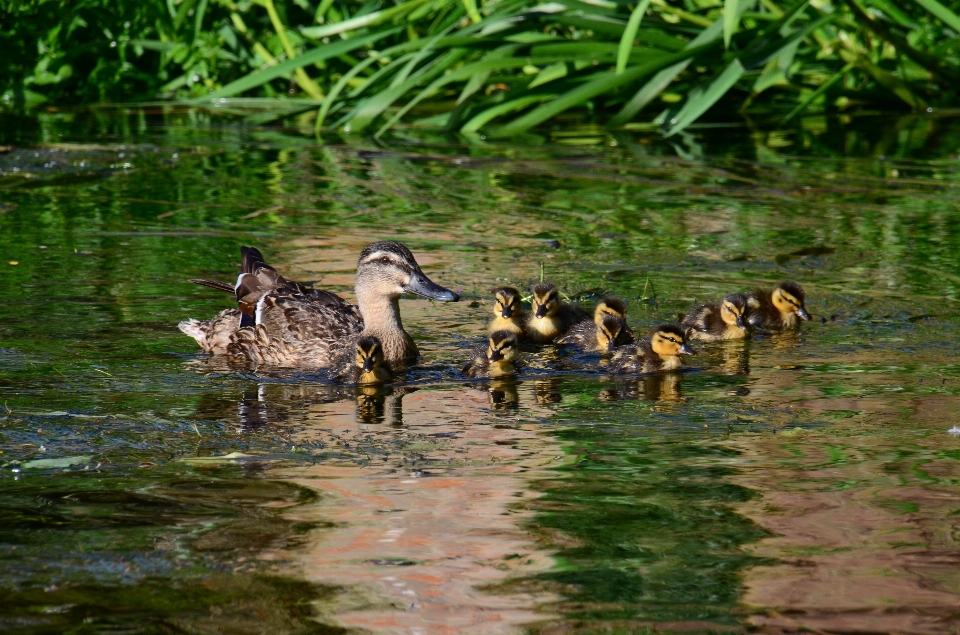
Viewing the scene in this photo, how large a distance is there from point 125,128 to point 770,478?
8.69 m

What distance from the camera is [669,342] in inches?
224

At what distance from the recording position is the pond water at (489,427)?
10.9ft

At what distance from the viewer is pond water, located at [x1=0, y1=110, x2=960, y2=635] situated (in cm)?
332

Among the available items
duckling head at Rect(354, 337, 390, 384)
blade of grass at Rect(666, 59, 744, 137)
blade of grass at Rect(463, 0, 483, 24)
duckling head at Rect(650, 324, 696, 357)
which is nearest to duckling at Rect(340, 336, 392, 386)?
duckling head at Rect(354, 337, 390, 384)

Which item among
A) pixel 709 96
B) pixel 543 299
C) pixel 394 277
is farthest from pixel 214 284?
pixel 709 96

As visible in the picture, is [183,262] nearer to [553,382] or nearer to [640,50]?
[553,382]

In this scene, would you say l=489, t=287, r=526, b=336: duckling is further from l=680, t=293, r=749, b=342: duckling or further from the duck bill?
l=680, t=293, r=749, b=342: duckling

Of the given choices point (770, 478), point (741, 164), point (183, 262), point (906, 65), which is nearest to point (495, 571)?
point (770, 478)

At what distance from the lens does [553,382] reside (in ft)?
18.3

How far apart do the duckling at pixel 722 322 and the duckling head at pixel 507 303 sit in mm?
714

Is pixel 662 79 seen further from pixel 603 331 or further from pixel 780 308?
pixel 603 331

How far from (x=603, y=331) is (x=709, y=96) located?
4364 millimetres

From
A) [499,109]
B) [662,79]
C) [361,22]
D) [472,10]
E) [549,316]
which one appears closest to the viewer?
[549,316]

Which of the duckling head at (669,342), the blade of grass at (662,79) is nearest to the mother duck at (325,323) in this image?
the duckling head at (669,342)
